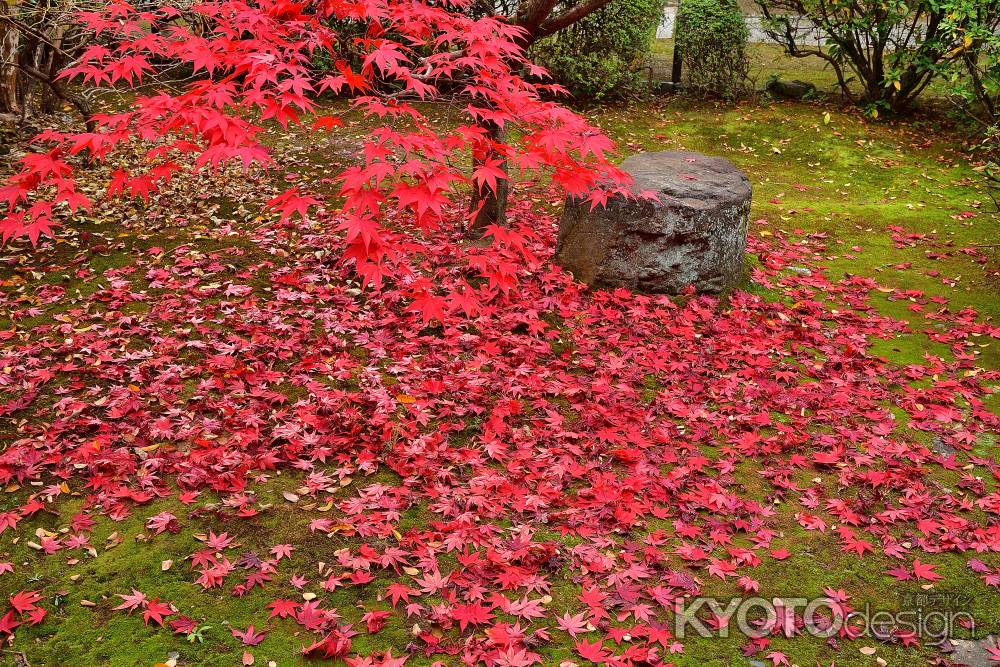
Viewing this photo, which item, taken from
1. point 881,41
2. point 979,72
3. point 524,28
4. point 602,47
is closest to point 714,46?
point 602,47

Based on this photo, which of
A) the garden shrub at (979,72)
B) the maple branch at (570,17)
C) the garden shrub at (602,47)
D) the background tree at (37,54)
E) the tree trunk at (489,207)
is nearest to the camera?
the maple branch at (570,17)

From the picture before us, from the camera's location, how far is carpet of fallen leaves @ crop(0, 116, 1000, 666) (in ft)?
11.4

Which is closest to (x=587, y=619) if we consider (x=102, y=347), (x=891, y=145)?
(x=102, y=347)

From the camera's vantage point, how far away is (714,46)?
36.0 feet

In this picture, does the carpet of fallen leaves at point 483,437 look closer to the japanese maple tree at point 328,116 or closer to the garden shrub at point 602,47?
the japanese maple tree at point 328,116

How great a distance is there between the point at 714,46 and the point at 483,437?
8714 millimetres

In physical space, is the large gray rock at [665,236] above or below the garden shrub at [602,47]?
below

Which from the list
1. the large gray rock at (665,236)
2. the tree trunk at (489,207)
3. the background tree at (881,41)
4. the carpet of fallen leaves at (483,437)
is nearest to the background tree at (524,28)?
the tree trunk at (489,207)

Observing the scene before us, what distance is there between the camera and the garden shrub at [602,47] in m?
10.4

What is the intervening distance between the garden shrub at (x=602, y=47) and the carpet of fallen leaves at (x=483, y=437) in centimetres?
527

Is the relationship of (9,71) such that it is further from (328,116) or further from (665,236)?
(665,236)

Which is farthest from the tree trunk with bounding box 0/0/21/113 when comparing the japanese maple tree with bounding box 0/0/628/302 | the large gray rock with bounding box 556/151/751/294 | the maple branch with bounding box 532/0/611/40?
the large gray rock with bounding box 556/151/751/294

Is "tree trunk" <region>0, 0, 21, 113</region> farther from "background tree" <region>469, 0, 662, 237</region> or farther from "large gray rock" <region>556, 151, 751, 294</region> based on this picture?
"large gray rock" <region>556, 151, 751, 294</region>

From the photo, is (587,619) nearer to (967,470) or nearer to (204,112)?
(967,470)
